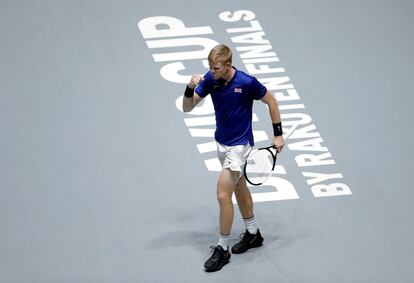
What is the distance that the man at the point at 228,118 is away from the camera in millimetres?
8000

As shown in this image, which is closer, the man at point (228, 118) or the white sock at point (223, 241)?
the man at point (228, 118)

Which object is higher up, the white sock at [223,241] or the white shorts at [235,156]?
the white shorts at [235,156]

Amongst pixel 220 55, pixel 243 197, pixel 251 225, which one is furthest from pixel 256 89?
pixel 251 225

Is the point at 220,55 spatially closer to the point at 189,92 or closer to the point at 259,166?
the point at 189,92

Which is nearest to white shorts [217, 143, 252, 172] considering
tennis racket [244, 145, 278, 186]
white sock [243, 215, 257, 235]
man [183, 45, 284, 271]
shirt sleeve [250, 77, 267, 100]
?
man [183, 45, 284, 271]

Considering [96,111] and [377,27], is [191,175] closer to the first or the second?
[96,111]

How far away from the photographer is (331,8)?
12031mm

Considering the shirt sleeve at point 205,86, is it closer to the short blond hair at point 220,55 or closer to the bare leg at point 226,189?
the short blond hair at point 220,55

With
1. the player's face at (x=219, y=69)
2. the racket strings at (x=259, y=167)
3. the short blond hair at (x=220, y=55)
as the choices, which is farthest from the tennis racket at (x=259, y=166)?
the short blond hair at (x=220, y=55)

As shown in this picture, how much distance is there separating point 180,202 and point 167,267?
3.17 feet

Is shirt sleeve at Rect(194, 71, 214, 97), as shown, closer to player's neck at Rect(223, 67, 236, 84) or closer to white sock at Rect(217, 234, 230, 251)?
player's neck at Rect(223, 67, 236, 84)

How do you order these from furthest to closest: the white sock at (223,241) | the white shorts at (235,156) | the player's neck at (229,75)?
the white sock at (223,241)
the white shorts at (235,156)
the player's neck at (229,75)

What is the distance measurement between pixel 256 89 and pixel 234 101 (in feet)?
0.68

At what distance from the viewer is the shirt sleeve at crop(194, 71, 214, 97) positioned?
318 inches
